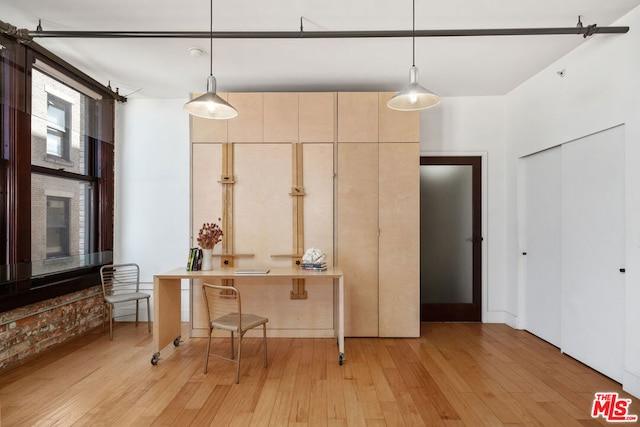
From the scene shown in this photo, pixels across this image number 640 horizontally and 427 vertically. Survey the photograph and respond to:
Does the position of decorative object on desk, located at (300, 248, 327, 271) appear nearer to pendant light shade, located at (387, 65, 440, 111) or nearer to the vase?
the vase

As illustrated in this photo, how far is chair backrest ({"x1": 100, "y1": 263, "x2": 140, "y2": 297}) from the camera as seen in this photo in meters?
4.35

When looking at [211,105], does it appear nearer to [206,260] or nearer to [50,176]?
[206,260]

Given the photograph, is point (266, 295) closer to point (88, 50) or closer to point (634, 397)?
point (88, 50)

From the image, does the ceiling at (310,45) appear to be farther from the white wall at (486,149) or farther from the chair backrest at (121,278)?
the chair backrest at (121,278)

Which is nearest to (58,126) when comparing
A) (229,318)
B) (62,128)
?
(62,128)

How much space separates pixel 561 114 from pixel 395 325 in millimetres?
2874

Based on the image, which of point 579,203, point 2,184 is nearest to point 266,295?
point 2,184

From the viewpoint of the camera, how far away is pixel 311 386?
281cm

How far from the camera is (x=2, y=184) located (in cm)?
308

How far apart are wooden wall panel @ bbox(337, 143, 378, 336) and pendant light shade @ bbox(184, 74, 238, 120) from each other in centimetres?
152

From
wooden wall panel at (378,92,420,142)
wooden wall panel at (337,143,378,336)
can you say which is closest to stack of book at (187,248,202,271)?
wooden wall panel at (337,143,378,336)

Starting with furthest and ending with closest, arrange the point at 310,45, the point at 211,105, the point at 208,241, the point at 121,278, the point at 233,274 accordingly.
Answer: the point at 121,278 < the point at 208,241 < the point at 233,274 < the point at 310,45 < the point at 211,105

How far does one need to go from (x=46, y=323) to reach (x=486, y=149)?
5.53 metres

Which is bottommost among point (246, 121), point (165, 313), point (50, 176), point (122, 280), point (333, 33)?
point (165, 313)
